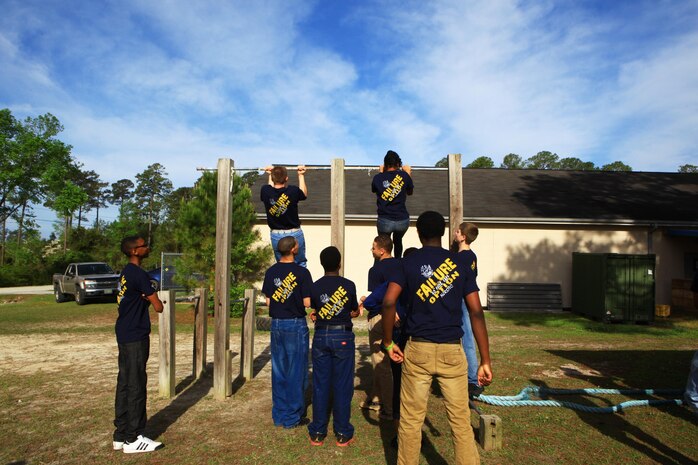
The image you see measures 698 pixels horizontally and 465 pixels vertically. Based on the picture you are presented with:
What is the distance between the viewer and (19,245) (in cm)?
4250

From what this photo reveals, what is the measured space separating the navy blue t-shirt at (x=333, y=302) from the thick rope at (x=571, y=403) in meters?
2.46

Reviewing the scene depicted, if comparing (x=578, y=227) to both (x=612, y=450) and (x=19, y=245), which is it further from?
(x=19, y=245)

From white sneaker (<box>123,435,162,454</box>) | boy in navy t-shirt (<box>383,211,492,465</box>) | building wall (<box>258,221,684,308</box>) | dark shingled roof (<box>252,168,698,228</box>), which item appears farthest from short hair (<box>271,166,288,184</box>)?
building wall (<box>258,221,684,308</box>)

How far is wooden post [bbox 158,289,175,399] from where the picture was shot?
6.44m

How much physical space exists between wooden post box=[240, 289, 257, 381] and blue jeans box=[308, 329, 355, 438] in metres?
2.53

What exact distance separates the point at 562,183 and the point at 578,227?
4.92 m

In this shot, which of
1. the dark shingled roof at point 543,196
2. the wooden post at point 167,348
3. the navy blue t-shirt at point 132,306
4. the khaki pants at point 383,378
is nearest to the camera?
the navy blue t-shirt at point 132,306

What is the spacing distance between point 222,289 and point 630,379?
636cm

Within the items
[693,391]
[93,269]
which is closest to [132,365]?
[693,391]

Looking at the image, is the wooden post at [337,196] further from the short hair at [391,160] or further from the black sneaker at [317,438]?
the black sneaker at [317,438]

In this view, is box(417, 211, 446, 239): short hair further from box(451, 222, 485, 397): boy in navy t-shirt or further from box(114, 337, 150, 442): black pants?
box(114, 337, 150, 442): black pants

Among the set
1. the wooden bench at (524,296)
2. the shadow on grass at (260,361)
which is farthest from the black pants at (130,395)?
the wooden bench at (524,296)

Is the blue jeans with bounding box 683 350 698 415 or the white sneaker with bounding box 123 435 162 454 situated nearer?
the blue jeans with bounding box 683 350 698 415

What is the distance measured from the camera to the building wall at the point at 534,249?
1719 centimetres
